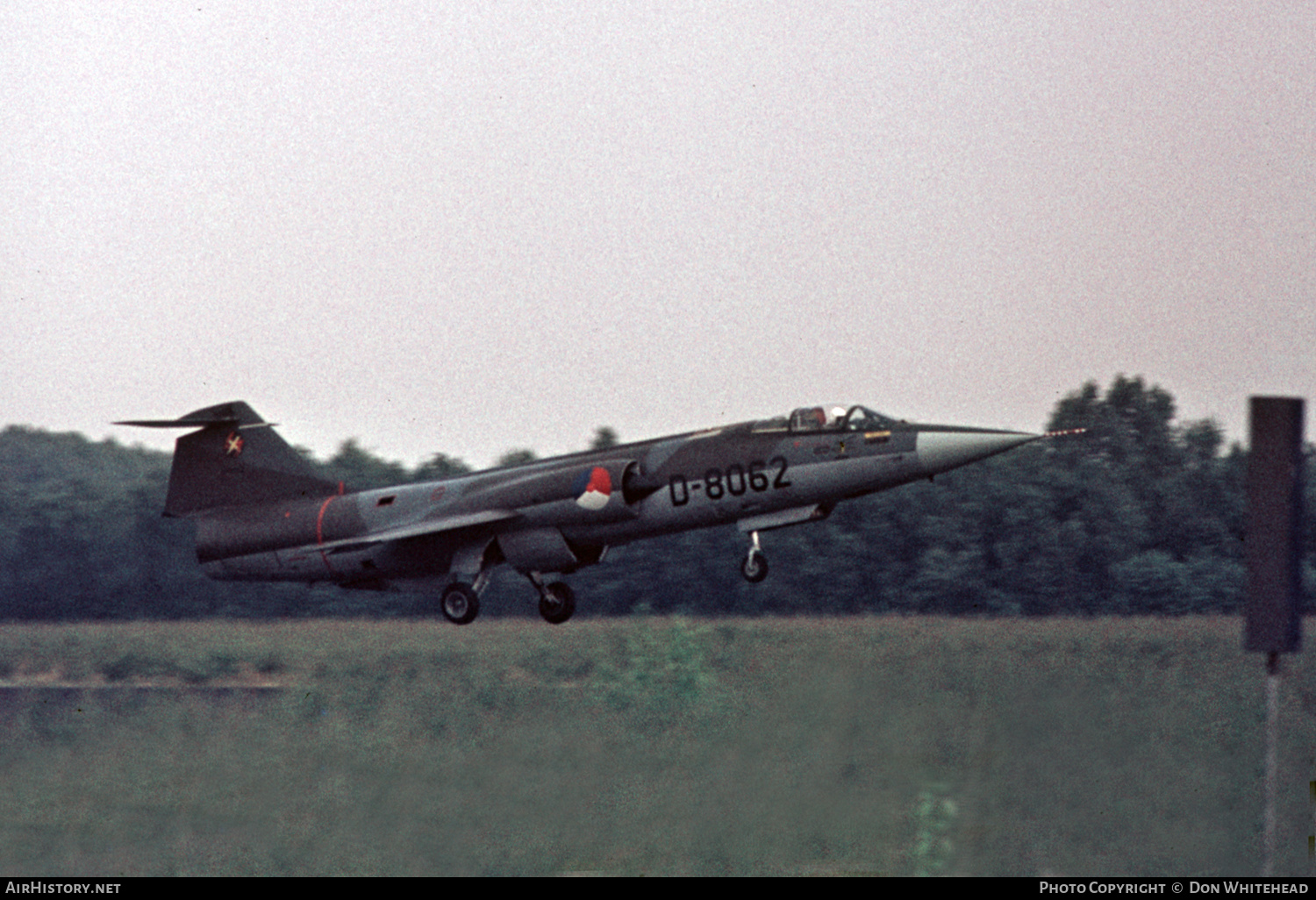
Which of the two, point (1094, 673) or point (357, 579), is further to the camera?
point (357, 579)

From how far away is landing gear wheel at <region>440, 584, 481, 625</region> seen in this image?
24.2 metres

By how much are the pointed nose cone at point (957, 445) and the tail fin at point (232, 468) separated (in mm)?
10970

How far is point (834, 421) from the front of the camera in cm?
2256

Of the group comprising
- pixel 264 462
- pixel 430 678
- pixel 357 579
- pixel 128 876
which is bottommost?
pixel 128 876

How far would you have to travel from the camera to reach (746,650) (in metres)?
20.2

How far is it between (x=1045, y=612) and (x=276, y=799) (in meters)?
28.4

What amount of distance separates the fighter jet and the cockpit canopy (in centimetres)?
2

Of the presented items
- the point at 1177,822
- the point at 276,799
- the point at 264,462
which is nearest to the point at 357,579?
the point at 264,462

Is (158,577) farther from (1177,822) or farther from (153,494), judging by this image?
(1177,822)

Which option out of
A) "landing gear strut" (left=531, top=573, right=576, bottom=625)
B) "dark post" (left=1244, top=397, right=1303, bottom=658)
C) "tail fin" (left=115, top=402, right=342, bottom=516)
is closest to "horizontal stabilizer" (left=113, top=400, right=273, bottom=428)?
"tail fin" (left=115, top=402, right=342, bottom=516)

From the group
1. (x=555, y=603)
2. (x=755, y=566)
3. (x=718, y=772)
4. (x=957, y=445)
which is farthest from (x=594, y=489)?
(x=718, y=772)

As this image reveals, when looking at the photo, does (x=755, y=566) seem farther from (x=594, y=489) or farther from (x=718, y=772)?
(x=718, y=772)

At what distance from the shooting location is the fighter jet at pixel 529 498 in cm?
2236

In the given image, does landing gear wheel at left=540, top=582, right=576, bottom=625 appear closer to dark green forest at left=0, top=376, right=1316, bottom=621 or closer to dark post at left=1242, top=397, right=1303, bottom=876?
dark green forest at left=0, top=376, right=1316, bottom=621
